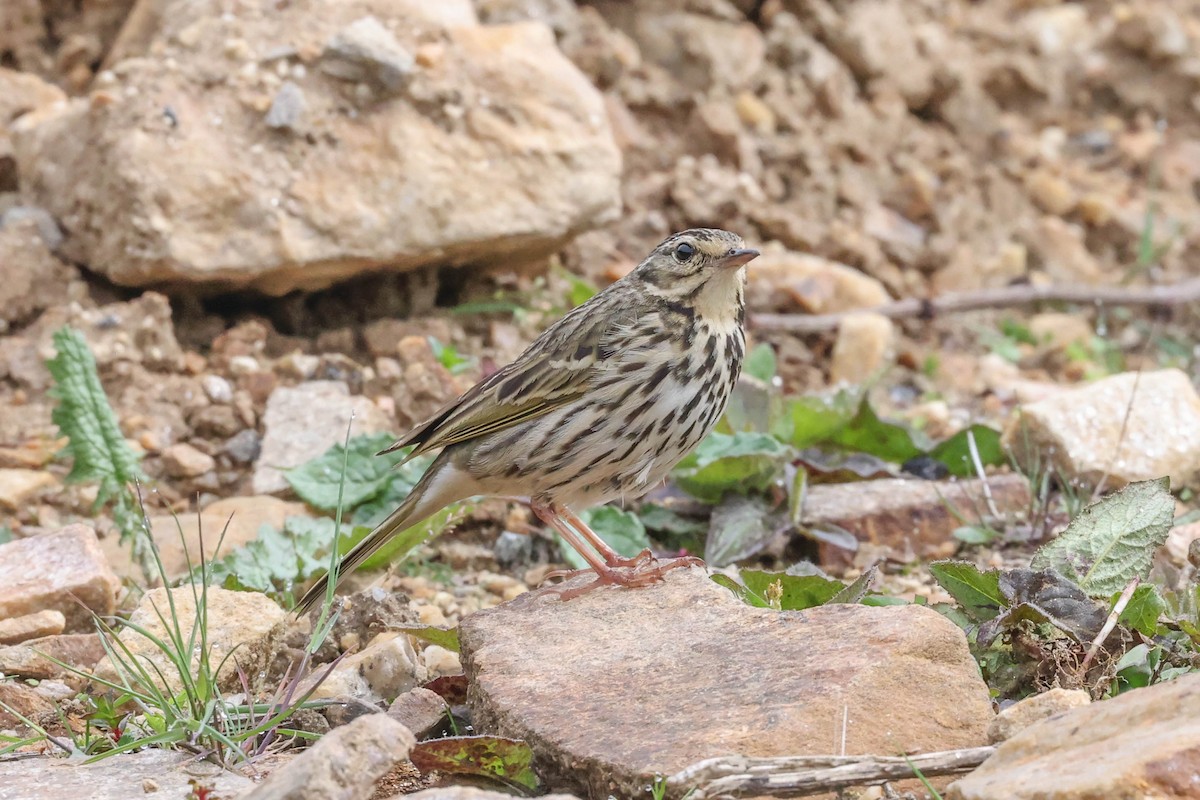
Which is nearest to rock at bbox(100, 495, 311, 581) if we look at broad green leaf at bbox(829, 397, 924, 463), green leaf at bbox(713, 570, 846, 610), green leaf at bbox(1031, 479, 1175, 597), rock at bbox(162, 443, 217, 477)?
rock at bbox(162, 443, 217, 477)

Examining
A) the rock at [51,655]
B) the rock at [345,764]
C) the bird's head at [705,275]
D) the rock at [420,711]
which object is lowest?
the rock at [51,655]

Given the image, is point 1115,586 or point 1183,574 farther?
point 1183,574

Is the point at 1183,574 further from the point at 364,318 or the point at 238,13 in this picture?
the point at 238,13

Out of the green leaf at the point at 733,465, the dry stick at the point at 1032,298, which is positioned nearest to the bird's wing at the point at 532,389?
the green leaf at the point at 733,465

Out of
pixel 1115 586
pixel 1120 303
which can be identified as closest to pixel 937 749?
pixel 1115 586

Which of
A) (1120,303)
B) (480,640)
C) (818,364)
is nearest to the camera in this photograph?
(480,640)

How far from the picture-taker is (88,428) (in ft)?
19.1

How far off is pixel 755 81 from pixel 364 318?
3185 mm

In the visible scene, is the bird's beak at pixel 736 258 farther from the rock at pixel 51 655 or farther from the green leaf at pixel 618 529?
the rock at pixel 51 655

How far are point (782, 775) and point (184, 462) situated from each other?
3.98 metres

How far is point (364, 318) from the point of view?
24.7 ft

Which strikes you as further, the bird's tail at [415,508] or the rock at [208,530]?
the rock at [208,530]

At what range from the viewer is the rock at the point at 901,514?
5.77 meters

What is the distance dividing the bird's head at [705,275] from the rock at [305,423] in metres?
1.77
